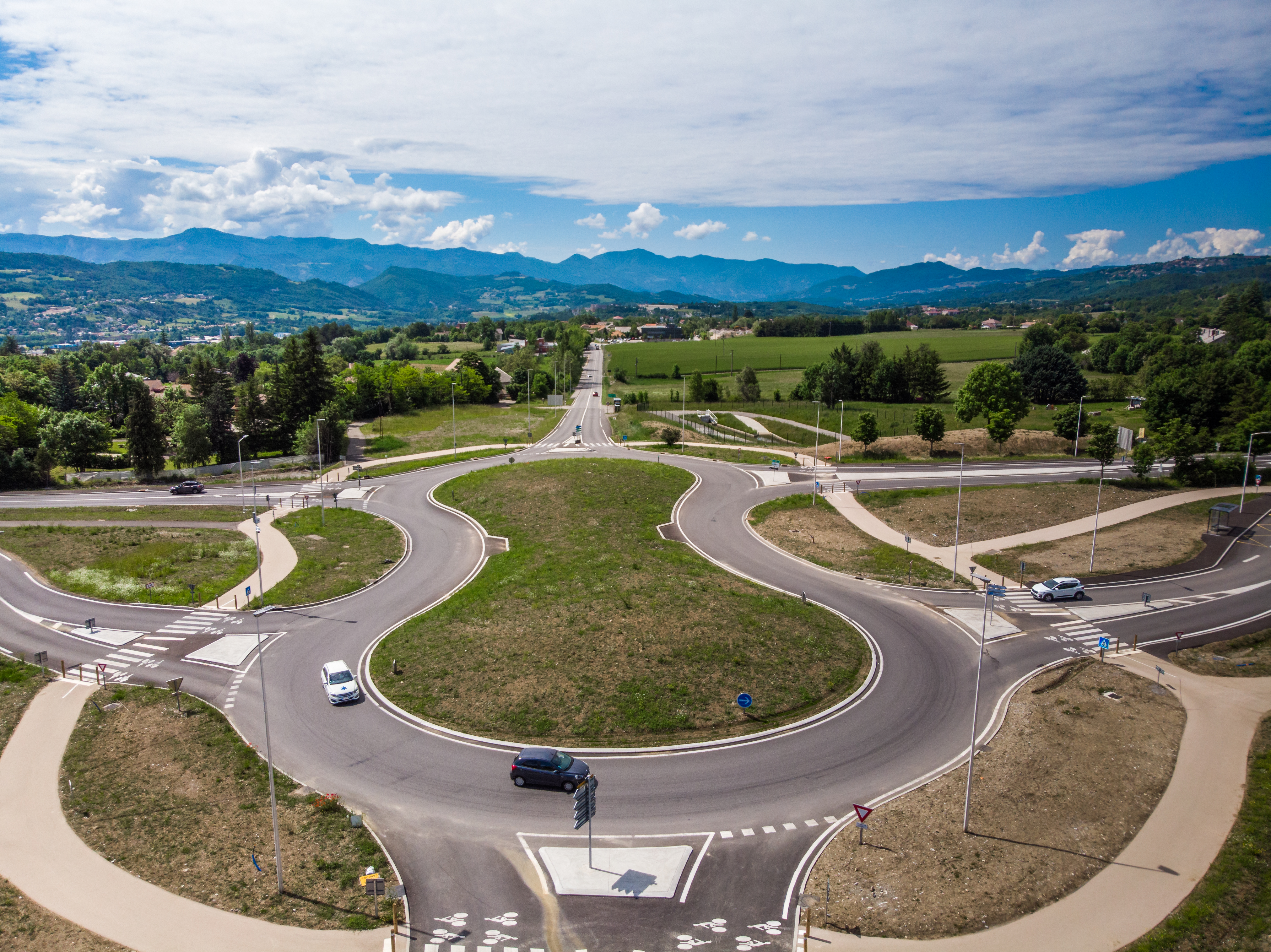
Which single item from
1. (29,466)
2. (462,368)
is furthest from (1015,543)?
(462,368)

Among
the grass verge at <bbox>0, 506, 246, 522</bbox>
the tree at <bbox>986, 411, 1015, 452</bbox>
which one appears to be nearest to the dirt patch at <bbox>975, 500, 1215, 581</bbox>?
the tree at <bbox>986, 411, 1015, 452</bbox>

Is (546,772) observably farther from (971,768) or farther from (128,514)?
(128,514)

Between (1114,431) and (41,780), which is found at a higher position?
(1114,431)

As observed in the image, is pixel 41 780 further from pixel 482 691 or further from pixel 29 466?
pixel 29 466

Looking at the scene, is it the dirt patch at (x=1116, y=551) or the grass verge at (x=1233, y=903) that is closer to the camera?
the grass verge at (x=1233, y=903)

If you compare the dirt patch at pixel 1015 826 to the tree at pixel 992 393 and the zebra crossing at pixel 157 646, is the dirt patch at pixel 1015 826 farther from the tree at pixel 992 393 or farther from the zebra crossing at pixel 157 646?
the tree at pixel 992 393

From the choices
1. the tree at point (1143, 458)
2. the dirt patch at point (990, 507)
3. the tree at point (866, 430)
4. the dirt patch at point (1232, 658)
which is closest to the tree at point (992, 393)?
the tree at point (866, 430)

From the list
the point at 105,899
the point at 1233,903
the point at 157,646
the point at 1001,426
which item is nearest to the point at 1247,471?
the point at 1001,426
